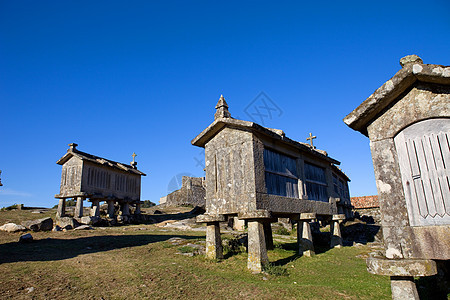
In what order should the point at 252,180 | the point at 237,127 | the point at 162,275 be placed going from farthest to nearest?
the point at 237,127 → the point at 252,180 → the point at 162,275

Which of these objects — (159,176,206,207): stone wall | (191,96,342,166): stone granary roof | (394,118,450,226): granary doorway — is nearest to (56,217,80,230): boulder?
(191,96,342,166): stone granary roof

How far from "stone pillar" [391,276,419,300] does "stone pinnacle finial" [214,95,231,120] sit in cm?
711

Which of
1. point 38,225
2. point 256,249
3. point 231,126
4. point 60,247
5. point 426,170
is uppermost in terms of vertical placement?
point 231,126

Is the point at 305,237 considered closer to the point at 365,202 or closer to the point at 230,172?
the point at 230,172

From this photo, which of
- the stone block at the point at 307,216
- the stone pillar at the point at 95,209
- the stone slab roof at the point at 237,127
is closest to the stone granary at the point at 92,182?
the stone pillar at the point at 95,209

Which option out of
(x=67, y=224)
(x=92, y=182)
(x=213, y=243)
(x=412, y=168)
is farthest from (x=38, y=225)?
(x=412, y=168)

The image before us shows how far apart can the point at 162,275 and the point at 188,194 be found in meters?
29.1

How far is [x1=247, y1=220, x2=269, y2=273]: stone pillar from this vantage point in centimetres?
826

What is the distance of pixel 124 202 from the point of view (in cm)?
2305

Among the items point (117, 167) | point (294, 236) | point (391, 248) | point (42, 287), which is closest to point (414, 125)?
point (391, 248)

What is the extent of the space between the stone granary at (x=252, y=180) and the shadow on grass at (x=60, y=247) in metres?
3.98

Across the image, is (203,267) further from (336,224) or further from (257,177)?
A: (336,224)

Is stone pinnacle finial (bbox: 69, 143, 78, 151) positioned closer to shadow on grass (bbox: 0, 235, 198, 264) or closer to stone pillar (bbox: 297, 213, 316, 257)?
shadow on grass (bbox: 0, 235, 198, 264)

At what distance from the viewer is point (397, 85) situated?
4.30 m
